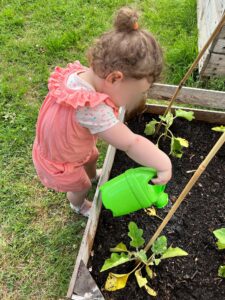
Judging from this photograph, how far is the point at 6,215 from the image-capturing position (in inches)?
94.1

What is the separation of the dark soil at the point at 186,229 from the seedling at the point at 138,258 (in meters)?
0.04

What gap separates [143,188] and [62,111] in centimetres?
46

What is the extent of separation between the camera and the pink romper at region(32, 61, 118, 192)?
152 cm

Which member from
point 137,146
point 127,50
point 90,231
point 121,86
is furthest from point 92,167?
point 127,50

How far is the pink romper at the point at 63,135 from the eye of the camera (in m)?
1.52

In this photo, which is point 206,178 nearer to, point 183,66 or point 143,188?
point 143,188

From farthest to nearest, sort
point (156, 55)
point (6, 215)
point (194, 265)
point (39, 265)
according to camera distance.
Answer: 1. point (6, 215)
2. point (39, 265)
3. point (194, 265)
4. point (156, 55)

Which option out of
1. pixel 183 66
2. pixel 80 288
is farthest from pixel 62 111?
pixel 183 66

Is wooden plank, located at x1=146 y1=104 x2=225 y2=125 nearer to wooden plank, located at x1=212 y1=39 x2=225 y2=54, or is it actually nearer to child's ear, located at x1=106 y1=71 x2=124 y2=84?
wooden plank, located at x1=212 y1=39 x2=225 y2=54

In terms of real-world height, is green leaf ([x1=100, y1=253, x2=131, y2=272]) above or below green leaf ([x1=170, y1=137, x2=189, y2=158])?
below

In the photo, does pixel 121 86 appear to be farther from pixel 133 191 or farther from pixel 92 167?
pixel 92 167

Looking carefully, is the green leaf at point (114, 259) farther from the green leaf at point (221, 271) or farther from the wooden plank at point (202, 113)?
the wooden plank at point (202, 113)

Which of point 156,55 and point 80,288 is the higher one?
point 156,55

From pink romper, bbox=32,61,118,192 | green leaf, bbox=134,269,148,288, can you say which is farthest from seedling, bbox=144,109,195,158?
green leaf, bbox=134,269,148,288
